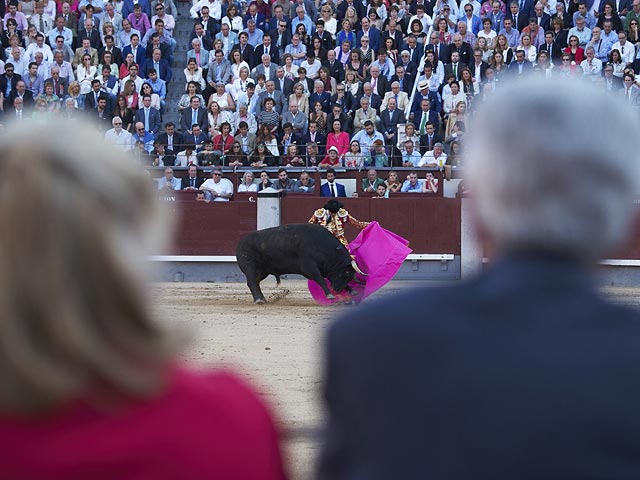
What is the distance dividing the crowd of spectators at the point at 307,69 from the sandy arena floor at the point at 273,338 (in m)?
1.92

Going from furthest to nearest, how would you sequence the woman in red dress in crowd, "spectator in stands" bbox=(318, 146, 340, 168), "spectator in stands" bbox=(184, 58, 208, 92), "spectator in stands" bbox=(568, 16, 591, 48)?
1. "spectator in stands" bbox=(184, 58, 208, 92)
2. "spectator in stands" bbox=(568, 16, 591, 48)
3. "spectator in stands" bbox=(318, 146, 340, 168)
4. the woman in red dress in crowd

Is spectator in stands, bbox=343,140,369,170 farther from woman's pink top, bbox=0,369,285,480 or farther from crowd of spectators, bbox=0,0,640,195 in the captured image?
woman's pink top, bbox=0,369,285,480

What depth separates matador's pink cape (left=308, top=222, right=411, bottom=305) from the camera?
453 inches

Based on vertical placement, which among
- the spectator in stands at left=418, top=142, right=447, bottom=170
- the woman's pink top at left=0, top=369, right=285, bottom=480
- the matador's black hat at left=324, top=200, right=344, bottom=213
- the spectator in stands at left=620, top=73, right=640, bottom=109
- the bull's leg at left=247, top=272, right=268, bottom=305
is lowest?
the bull's leg at left=247, top=272, right=268, bottom=305

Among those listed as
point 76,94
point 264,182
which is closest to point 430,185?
point 264,182

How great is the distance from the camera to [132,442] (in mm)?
1118

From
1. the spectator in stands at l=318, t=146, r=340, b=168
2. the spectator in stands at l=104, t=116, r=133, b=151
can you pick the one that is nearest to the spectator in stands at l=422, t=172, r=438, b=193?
the spectator in stands at l=318, t=146, r=340, b=168

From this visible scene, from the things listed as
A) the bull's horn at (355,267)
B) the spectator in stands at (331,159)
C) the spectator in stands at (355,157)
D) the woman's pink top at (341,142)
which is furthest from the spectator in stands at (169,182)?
the bull's horn at (355,267)

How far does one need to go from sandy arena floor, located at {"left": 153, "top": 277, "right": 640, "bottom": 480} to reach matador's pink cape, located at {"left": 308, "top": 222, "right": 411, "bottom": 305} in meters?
0.43

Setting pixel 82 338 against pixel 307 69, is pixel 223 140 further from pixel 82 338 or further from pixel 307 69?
pixel 82 338

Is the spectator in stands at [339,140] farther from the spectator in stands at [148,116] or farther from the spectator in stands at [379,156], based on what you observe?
the spectator in stands at [148,116]

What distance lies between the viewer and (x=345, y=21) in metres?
16.1

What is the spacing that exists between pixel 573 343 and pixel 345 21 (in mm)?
15232

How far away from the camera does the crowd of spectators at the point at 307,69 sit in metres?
14.8
